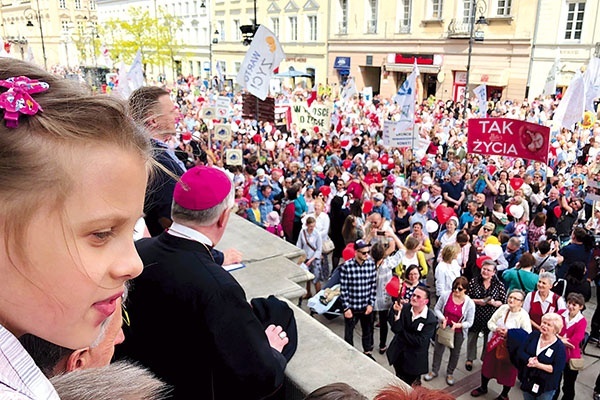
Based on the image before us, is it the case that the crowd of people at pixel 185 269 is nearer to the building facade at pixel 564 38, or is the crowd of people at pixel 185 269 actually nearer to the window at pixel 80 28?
the building facade at pixel 564 38

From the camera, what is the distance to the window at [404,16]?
32656 mm

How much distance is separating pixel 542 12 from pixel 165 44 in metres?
32.1

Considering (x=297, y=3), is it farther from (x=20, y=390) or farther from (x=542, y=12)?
(x=20, y=390)

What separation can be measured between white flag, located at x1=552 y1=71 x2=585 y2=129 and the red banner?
10.6ft

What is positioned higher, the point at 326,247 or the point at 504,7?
the point at 504,7

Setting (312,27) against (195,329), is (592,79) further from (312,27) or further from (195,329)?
(312,27)

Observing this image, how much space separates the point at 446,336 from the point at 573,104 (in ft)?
26.7

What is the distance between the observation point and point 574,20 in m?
24.8

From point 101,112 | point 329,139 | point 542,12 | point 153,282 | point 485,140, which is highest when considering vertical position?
point 542,12

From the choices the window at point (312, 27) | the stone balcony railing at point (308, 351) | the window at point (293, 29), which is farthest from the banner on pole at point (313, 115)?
the window at point (293, 29)

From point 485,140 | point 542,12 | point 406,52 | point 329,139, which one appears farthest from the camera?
point 406,52

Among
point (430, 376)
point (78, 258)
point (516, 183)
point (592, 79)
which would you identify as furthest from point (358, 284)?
point (592, 79)

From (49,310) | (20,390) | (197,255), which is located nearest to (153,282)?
(197,255)

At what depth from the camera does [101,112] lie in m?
0.78
